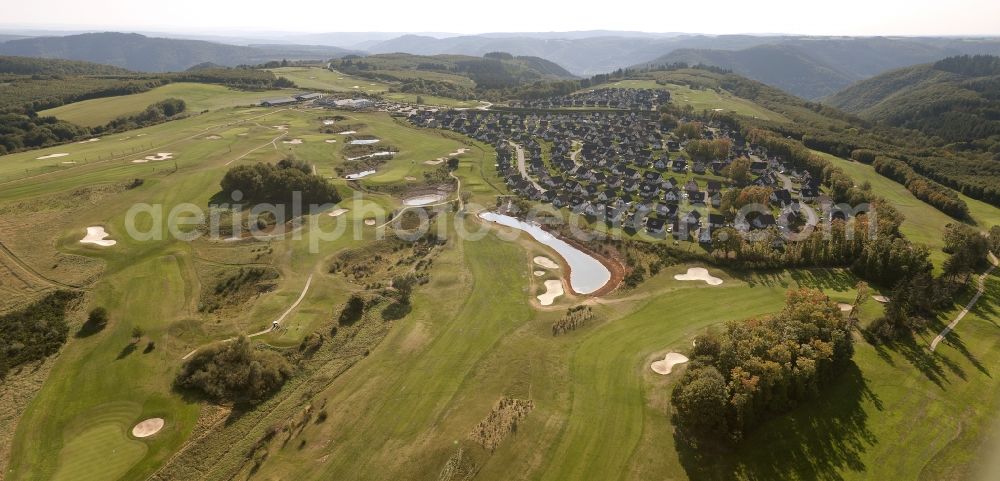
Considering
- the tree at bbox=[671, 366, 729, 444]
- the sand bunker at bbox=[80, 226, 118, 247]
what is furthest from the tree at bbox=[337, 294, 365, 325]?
the sand bunker at bbox=[80, 226, 118, 247]

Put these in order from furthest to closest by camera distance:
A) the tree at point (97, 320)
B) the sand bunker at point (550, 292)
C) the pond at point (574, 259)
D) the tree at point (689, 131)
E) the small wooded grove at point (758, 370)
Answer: the tree at point (689, 131)
the pond at point (574, 259)
the sand bunker at point (550, 292)
the tree at point (97, 320)
the small wooded grove at point (758, 370)

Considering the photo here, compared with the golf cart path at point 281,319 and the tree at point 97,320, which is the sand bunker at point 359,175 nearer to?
the golf cart path at point 281,319

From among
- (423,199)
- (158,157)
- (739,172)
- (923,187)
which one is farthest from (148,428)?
(923,187)

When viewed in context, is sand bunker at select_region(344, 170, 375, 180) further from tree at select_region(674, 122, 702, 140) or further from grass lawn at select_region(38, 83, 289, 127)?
tree at select_region(674, 122, 702, 140)

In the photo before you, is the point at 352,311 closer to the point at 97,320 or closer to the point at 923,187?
the point at 97,320

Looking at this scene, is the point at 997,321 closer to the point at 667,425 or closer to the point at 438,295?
the point at 667,425

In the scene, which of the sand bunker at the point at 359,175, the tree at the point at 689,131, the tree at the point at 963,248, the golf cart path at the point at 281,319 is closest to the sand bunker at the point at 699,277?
the tree at the point at 963,248
